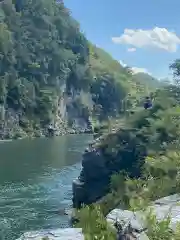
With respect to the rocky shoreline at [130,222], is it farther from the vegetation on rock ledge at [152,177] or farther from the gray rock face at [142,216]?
the vegetation on rock ledge at [152,177]

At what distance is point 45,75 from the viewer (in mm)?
108125

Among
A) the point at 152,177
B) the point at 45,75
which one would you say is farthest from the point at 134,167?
the point at 45,75

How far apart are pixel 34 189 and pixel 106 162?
9299mm

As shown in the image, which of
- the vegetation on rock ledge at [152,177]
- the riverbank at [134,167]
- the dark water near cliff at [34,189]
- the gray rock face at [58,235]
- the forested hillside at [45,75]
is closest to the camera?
the vegetation on rock ledge at [152,177]

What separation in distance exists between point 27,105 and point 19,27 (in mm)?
19201

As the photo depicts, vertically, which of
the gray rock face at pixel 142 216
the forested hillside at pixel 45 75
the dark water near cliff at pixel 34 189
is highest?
the forested hillside at pixel 45 75

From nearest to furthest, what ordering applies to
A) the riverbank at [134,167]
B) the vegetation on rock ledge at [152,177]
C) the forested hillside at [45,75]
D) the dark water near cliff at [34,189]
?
1. the vegetation on rock ledge at [152,177]
2. the riverbank at [134,167]
3. the dark water near cliff at [34,189]
4. the forested hillside at [45,75]

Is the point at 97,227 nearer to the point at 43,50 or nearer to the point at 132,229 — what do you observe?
the point at 132,229

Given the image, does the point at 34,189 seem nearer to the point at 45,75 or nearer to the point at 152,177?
the point at 152,177

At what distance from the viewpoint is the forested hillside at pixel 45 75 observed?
9556 centimetres

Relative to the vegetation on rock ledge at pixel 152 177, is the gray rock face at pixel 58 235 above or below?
below

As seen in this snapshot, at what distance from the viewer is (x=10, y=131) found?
9162 cm

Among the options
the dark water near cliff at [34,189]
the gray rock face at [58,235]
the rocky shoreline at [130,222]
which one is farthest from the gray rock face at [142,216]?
the dark water near cliff at [34,189]

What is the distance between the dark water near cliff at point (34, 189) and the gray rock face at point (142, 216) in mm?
14354
